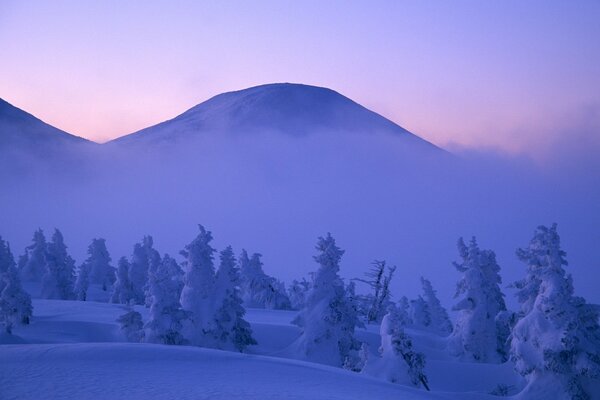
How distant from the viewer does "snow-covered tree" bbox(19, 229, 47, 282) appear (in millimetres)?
89000

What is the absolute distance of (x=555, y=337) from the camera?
100 ft

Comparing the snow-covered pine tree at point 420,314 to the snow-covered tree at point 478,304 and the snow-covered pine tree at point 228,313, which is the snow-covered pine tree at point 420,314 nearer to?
the snow-covered tree at point 478,304

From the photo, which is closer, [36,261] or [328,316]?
[328,316]

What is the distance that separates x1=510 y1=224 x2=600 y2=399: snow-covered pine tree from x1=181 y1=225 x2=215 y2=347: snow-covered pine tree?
20593 millimetres

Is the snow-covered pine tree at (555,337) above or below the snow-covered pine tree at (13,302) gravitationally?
above

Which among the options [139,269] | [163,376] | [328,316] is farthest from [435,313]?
[163,376]

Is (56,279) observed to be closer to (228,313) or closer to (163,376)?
(228,313)

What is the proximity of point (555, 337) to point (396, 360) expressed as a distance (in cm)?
829

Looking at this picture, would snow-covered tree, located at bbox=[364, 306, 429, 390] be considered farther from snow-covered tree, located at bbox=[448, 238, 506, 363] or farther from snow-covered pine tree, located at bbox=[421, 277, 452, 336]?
snow-covered pine tree, located at bbox=[421, 277, 452, 336]

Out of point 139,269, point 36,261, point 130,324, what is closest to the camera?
point 130,324

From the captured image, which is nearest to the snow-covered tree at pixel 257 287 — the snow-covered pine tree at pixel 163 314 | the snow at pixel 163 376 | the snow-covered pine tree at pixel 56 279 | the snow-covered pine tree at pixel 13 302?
the snow-covered pine tree at pixel 56 279

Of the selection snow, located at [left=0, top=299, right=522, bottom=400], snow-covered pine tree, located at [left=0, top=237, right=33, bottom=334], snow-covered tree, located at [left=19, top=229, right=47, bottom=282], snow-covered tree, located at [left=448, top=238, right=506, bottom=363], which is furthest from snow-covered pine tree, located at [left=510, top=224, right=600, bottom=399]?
snow-covered tree, located at [left=19, top=229, right=47, bottom=282]

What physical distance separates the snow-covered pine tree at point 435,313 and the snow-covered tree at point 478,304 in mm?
28399

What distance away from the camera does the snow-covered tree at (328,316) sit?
138ft
